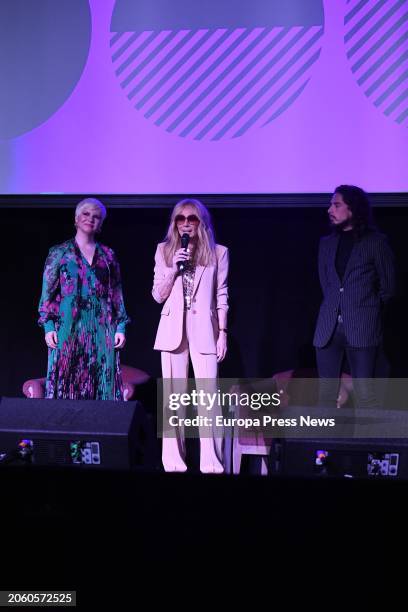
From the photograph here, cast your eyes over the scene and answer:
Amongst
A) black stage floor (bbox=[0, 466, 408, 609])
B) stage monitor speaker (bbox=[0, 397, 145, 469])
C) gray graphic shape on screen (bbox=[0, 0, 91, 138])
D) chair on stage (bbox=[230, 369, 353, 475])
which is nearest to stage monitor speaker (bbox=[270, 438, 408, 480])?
stage monitor speaker (bbox=[0, 397, 145, 469])

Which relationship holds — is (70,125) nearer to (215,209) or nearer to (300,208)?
(215,209)

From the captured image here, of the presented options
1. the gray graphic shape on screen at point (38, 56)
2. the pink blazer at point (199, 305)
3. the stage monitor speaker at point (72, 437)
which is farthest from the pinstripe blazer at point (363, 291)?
the gray graphic shape on screen at point (38, 56)

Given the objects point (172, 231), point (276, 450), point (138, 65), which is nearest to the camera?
point (276, 450)

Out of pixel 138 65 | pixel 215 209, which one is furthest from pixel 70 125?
pixel 215 209

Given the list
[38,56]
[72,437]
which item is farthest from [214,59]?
[72,437]

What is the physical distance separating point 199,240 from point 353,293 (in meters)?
0.95

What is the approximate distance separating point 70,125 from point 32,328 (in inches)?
64.8

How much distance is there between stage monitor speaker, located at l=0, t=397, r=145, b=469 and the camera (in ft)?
5.32

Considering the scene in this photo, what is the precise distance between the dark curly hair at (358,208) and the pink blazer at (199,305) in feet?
2.62

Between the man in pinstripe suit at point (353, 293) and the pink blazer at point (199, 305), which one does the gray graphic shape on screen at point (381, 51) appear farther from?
the pink blazer at point (199, 305)

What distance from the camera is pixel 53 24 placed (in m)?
4.17

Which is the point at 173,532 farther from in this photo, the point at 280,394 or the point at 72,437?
the point at 280,394

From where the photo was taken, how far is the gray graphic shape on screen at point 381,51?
3.83 metres

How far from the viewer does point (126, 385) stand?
386 centimetres
